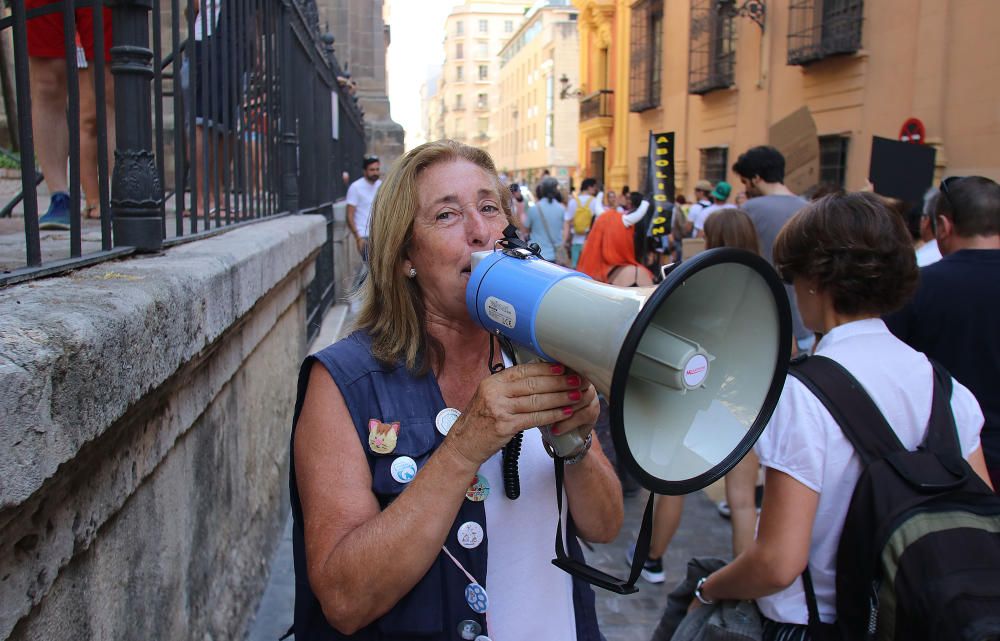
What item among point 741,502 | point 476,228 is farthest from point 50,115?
point 741,502

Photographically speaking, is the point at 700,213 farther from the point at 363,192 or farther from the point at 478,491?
the point at 478,491

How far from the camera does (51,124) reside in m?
2.91

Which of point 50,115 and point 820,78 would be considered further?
point 820,78

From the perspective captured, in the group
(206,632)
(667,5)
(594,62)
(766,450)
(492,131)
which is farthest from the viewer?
(492,131)

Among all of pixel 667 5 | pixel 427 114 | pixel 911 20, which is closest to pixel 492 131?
pixel 427 114

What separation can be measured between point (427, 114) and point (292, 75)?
13657 cm

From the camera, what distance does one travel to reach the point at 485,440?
136cm

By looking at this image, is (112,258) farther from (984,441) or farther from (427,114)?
(427,114)

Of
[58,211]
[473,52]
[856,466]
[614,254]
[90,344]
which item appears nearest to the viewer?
[90,344]

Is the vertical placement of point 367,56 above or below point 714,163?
above

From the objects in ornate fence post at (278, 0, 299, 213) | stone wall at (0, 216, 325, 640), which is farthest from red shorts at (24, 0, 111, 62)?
ornate fence post at (278, 0, 299, 213)

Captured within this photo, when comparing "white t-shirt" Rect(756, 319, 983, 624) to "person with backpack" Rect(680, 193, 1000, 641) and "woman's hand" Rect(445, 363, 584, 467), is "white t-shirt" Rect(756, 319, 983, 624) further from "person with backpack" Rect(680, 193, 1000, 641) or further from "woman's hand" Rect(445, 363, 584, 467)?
"woman's hand" Rect(445, 363, 584, 467)

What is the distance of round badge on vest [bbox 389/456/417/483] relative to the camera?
150cm

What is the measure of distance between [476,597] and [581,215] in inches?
455
